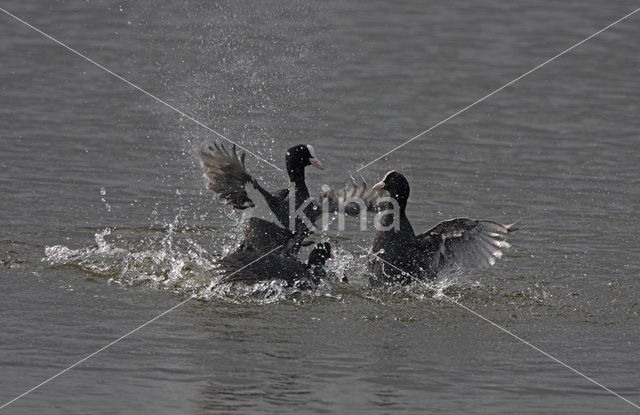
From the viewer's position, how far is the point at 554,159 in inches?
409

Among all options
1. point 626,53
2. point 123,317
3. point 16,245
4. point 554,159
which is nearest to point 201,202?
point 16,245

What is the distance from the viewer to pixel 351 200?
788 centimetres

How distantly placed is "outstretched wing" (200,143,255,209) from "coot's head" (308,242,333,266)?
1.97ft

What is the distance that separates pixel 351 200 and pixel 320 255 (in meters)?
→ 0.65

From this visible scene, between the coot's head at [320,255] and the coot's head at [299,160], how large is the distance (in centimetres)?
70

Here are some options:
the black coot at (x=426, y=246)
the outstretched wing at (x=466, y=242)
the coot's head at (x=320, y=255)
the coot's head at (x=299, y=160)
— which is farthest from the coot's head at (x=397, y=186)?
the coot's head at (x=320, y=255)

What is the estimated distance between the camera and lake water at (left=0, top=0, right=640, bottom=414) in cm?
581

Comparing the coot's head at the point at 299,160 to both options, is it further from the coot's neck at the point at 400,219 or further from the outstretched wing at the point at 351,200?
the coot's neck at the point at 400,219

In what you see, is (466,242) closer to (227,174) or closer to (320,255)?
(320,255)

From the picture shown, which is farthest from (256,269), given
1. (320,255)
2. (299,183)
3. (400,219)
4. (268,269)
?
(400,219)

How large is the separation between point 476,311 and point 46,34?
7.70 m


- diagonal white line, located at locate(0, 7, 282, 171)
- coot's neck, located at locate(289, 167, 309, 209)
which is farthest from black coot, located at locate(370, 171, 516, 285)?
diagonal white line, located at locate(0, 7, 282, 171)

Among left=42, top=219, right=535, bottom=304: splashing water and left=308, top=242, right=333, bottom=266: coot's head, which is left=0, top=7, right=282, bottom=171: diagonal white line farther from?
left=308, top=242, right=333, bottom=266: coot's head

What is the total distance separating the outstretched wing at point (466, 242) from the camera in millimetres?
7363
